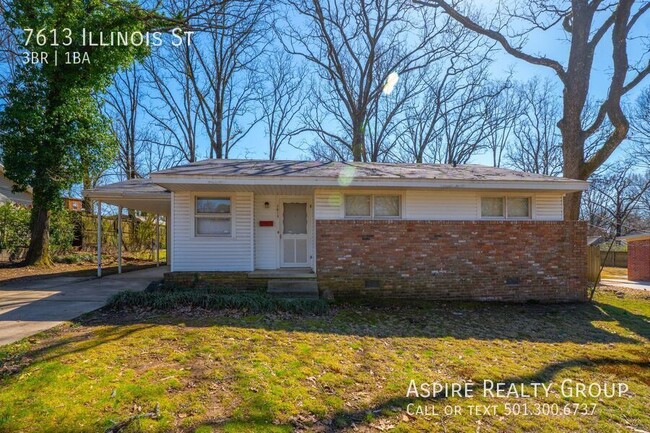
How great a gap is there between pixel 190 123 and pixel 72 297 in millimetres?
18271

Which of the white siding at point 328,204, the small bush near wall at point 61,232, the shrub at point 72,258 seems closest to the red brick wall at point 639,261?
the white siding at point 328,204

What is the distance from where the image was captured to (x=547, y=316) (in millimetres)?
7656

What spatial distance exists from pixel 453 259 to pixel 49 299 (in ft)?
30.3

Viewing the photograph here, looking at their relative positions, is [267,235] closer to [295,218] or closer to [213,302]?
[295,218]

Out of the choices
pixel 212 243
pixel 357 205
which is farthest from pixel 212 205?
pixel 357 205

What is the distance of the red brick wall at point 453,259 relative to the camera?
8.37 meters

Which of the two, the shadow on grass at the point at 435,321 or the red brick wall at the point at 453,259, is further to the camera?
the red brick wall at the point at 453,259

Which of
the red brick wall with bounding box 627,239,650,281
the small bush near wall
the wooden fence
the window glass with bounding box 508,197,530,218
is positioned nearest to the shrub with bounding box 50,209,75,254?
the small bush near wall

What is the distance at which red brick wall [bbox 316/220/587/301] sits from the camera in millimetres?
8367

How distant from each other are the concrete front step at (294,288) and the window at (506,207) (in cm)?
487

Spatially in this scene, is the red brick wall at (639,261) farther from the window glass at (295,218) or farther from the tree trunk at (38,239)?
the tree trunk at (38,239)

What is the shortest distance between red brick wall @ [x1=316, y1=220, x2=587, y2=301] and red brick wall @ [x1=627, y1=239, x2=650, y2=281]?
13.7 meters

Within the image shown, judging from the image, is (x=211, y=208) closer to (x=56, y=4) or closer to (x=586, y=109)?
(x=56, y=4)

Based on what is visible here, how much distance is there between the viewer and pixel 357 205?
28.3 ft
